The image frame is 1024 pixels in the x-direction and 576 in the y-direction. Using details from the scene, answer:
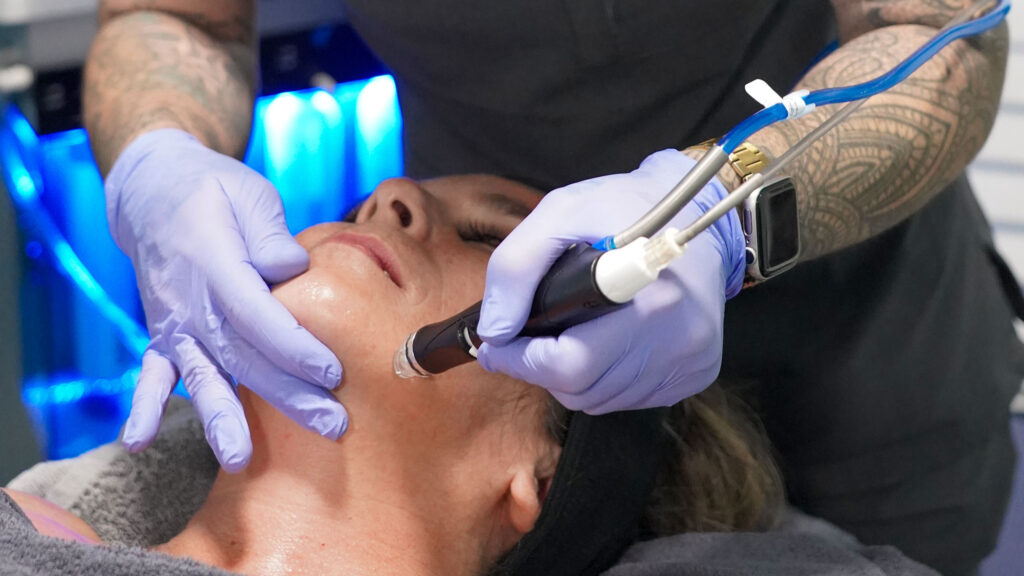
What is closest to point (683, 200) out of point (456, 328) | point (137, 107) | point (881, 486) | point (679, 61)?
point (456, 328)

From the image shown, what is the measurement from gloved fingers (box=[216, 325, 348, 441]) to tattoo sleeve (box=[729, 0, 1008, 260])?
0.61m

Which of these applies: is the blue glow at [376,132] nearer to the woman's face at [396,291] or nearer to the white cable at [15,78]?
the white cable at [15,78]

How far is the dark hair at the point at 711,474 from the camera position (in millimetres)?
1548

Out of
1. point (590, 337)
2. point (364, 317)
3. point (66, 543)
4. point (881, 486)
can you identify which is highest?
point (590, 337)

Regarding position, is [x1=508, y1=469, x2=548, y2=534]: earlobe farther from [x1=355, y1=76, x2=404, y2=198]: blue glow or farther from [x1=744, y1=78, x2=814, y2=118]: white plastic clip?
[x1=355, y1=76, x2=404, y2=198]: blue glow

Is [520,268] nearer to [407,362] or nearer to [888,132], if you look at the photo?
[407,362]

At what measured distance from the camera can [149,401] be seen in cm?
130

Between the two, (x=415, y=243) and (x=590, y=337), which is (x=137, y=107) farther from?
(x=590, y=337)

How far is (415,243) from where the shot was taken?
1380 millimetres

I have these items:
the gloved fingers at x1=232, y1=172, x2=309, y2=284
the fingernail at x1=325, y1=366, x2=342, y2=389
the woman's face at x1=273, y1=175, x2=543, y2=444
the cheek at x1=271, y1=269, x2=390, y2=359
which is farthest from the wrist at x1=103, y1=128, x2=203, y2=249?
the fingernail at x1=325, y1=366, x2=342, y2=389

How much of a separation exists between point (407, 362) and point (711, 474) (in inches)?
23.8

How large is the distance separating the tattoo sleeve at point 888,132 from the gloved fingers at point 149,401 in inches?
32.3

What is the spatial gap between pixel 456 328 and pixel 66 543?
0.47 metres

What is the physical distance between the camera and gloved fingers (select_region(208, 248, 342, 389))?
47.4 inches
